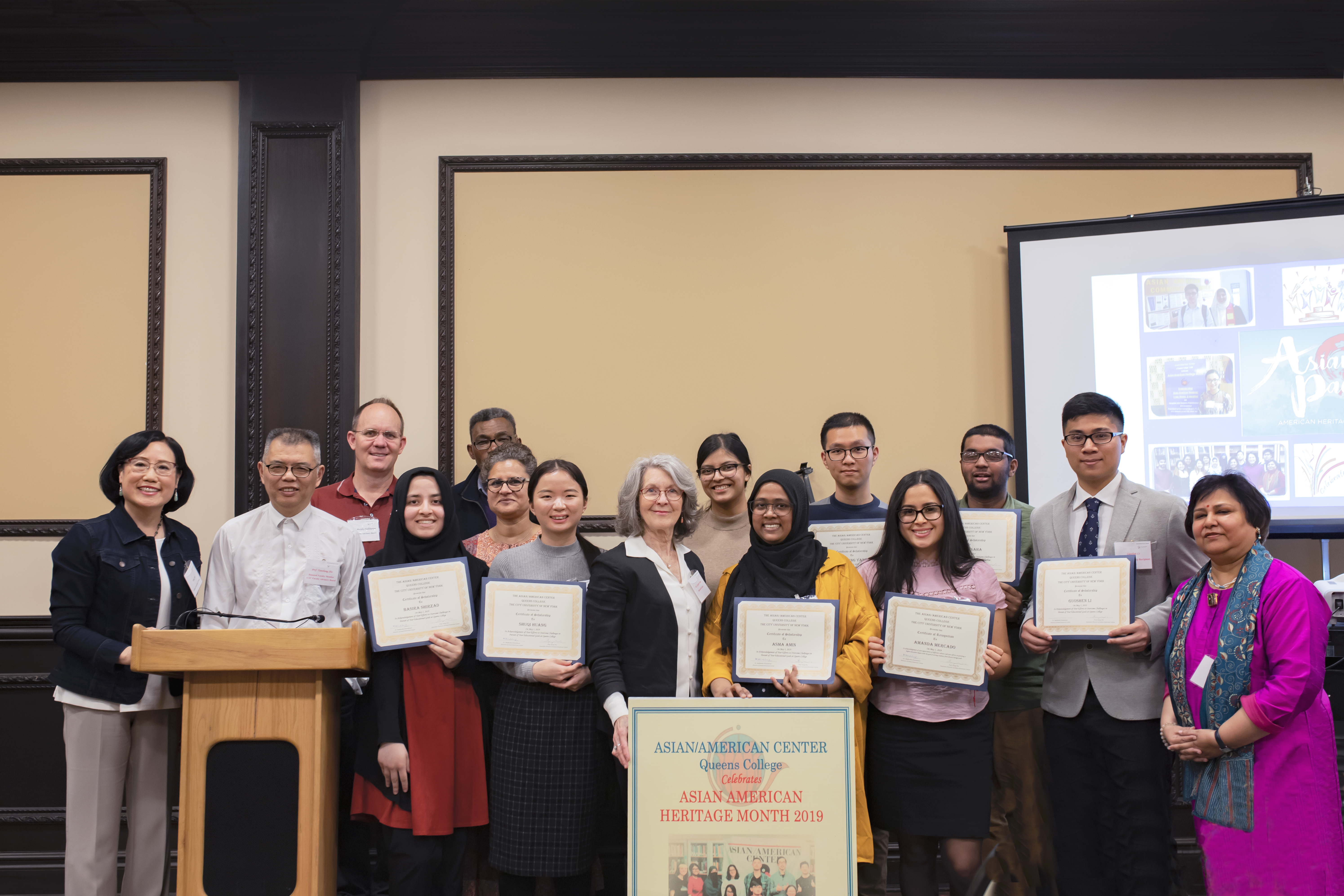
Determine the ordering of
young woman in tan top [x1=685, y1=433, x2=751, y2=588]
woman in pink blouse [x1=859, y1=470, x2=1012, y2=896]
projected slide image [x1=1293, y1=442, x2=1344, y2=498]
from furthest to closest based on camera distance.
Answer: projected slide image [x1=1293, y1=442, x2=1344, y2=498], young woman in tan top [x1=685, y1=433, x2=751, y2=588], woman in pink blouse [x1=859, y1=470, x2=1012, y2=896]

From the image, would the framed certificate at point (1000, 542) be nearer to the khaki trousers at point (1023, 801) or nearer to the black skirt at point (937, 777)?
the black skirt at point (937, 777)

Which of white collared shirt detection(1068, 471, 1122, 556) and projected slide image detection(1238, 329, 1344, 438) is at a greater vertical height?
projected slide image detection(1238, 329, 1344, 438)

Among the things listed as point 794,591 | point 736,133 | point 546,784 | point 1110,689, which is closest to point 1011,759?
point 1110,689

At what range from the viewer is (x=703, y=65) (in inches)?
166

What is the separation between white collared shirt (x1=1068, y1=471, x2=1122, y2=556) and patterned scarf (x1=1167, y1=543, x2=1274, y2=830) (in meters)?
0.37

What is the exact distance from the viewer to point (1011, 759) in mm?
3123

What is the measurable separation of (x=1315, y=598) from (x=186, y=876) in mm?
3090

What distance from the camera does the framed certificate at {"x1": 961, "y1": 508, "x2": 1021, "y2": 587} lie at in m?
2.79

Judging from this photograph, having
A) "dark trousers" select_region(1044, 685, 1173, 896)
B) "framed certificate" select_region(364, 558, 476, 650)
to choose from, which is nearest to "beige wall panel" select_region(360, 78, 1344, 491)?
"framed certificate" select_region(364, 558, 476, 650)

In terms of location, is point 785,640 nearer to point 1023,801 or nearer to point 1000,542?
point 1000,542

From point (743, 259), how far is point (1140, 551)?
2200 mm

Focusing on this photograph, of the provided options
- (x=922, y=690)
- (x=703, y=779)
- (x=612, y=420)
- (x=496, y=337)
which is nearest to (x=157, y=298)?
(x=496, y=337)

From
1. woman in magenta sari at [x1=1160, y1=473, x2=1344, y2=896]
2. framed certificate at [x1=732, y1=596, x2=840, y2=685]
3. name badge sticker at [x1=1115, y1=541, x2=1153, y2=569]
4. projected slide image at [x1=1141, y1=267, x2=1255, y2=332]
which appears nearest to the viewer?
woman in magenta sari at [x1=1160, y1=473, x2=1344, y2=896]

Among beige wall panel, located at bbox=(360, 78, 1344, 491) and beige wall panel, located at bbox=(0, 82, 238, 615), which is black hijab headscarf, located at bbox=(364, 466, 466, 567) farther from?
Result: beige wall panel, located at bbox=(0, 82, 238, 615)
